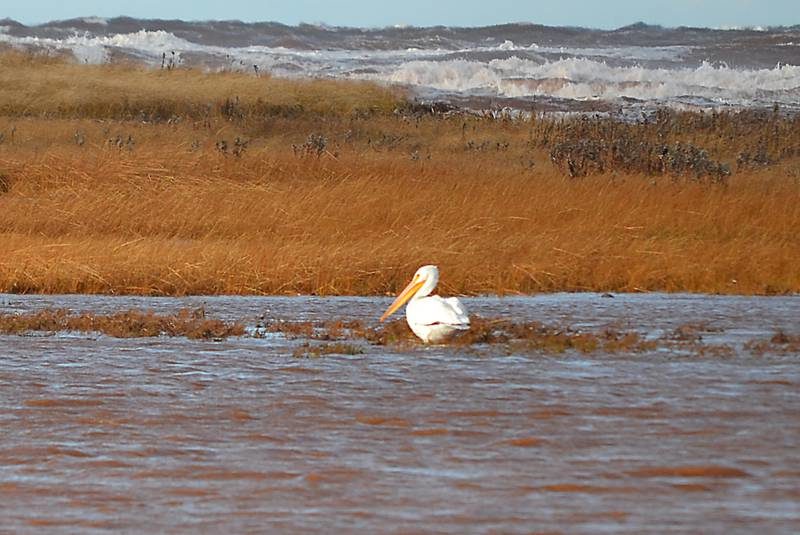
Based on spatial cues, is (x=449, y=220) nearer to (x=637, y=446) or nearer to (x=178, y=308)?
(x=178, y=308)

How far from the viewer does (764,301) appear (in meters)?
11.8

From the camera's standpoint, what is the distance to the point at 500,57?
46844 mm

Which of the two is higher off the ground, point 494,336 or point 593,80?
point 494,336

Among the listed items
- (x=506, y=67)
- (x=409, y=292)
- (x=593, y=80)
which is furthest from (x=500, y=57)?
(x=409, y=292)

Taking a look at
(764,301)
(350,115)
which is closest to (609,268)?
(764,301)

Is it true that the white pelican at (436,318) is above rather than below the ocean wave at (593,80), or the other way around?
above

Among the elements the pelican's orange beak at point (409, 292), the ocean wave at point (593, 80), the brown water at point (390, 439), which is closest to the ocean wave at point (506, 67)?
the ocean wave at point (593, 80)

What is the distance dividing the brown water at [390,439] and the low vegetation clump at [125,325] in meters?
0.19

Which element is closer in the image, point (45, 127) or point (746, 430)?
point (746, 430)

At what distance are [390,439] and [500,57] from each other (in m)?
40.7

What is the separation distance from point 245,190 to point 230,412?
863 cm

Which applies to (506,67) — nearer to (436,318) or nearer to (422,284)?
(422,284)

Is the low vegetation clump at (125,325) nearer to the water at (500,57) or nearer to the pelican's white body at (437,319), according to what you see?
the pelican's white body at (437,319)

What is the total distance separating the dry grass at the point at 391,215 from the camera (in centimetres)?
1251
